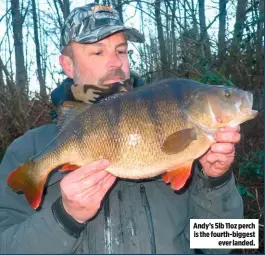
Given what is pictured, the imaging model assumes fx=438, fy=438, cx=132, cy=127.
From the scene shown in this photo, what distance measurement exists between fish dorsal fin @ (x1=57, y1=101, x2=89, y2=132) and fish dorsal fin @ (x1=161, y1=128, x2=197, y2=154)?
A: 42 centimetres

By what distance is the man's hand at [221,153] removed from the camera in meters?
1.90

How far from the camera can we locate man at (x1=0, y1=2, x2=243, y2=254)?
1.90 metres

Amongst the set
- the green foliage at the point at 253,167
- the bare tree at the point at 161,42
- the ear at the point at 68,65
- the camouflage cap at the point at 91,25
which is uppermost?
the camouflage cap at the point at 91,25

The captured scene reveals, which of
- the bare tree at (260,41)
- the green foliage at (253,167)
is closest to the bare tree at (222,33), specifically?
the bare tree at (260,41)

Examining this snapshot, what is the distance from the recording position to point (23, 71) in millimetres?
10000

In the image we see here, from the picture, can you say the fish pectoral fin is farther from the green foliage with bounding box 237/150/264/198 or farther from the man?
the green foliage with bounding box 237/150/264/198

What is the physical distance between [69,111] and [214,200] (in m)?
0.83

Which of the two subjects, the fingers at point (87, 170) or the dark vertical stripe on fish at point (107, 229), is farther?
the dark vertical stripe on fish at point (107, 229)

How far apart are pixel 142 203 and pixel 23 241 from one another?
1.86ft

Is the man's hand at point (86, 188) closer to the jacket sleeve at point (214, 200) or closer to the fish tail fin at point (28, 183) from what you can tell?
the fish tail fin at point (28, 183)

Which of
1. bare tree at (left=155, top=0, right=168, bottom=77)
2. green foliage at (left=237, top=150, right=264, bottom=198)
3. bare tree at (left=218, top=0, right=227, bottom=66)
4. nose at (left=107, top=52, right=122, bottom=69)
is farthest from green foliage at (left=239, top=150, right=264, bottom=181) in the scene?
nose at (left=107, top=52, right=122, bottom=69)

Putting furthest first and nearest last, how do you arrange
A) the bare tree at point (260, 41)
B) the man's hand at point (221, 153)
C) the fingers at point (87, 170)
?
the bare tree at point (260, 41), the man's hand at point (221, 153), the fingers at point (87, 170)

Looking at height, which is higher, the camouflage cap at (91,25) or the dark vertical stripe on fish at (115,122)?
the camouflage cap at (91,25)

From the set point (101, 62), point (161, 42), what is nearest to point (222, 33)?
point (161, 42)
